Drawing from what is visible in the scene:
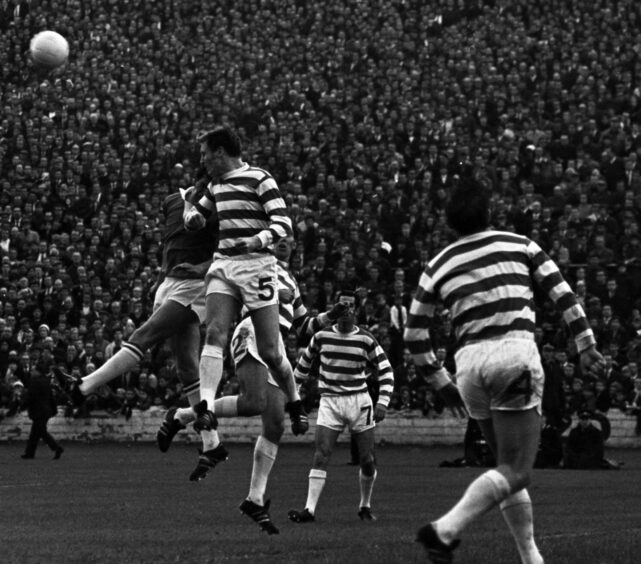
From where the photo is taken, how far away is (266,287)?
12375 mm

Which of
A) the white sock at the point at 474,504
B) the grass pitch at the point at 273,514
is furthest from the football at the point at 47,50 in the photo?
the white sock at the point at 474,504

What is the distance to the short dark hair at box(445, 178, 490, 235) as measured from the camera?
8977 millimetres

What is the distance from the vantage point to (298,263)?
3141cm

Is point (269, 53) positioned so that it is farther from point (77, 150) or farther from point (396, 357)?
point (396, 357)

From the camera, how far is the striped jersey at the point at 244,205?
12156 millimetres

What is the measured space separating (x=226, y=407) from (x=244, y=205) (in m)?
1.71

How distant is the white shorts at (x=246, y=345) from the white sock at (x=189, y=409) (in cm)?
42

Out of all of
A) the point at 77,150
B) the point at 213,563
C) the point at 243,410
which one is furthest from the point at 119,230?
the point at 213,563

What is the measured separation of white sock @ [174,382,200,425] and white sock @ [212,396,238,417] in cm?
23

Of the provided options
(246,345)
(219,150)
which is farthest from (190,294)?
(219,150)

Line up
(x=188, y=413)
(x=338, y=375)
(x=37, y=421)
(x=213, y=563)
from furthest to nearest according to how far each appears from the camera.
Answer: (x=37, y=421) < (x=338, y=375) < (x=188, y=413) < (x=213, y=563)

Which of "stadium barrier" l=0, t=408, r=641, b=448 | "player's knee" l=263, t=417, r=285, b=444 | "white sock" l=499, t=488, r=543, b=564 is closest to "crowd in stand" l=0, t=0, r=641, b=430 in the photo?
"stadium barrier" l=0, t=408, r=641, b=448

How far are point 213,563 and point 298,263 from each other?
21.3m

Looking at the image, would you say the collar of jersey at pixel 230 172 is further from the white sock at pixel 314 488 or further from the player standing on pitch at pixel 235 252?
the white sock at pixel 314 488
